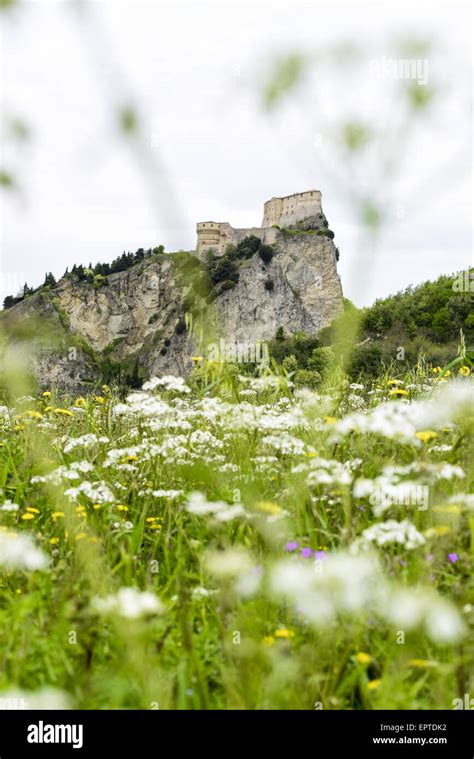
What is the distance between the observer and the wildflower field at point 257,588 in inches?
59.5

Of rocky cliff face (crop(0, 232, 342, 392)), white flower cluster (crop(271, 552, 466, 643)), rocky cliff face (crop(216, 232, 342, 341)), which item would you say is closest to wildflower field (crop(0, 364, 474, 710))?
white flower cluster (crop(271, 552, 466, 643))

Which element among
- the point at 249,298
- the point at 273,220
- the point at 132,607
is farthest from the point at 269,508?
the point at 273,220

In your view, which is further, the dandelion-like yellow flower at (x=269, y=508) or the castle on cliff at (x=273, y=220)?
the castle on cliff at (x=273, y=220)

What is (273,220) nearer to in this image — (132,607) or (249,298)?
(249,298)

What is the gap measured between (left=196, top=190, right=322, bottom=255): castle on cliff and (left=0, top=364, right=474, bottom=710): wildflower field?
67345 mm

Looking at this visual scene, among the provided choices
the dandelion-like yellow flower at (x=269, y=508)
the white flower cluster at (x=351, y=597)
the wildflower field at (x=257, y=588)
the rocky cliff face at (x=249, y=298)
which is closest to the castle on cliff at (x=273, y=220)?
the rocky cliff face at (x=249, y=298)

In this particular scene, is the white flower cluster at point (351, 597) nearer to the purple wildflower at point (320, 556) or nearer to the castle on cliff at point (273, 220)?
the purple wildflower at point (320, 556)

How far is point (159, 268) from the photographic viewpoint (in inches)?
3024

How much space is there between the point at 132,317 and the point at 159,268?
963 cm

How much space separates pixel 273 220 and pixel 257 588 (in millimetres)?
84292

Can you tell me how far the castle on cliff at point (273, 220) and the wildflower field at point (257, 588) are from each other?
67.3 m

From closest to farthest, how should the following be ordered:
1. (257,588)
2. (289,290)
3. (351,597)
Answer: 1. (351,597)
2. (257,588)
3. (289,290)

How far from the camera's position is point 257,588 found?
5.78 feet
